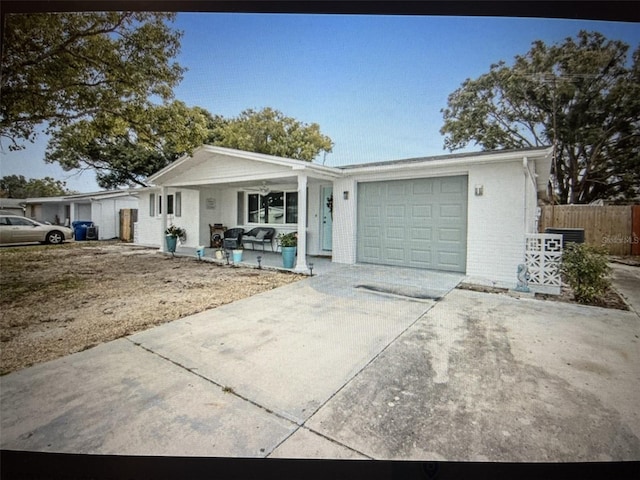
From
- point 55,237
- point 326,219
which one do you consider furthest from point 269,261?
point 55,237

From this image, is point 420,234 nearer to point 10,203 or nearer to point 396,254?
point 396,254

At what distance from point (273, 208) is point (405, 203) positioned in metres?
4.44

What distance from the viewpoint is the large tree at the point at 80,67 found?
2545mm

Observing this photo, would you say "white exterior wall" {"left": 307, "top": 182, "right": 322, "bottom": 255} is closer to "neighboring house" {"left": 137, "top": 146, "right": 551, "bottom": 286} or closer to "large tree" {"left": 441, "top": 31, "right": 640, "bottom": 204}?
"neighboring house" {"left": 137, "top": 146, "right": 551, "bottom": 286}

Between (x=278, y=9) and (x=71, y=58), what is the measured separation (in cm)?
360

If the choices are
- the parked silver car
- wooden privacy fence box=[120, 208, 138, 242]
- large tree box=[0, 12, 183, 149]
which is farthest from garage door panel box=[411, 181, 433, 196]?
wooden privacy fence box=[120, 208, 138, 242]

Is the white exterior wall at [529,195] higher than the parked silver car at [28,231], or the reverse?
the white exterior wall at [529,195]

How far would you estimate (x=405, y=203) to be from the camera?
683cm

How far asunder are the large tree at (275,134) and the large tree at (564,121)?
27.1ft

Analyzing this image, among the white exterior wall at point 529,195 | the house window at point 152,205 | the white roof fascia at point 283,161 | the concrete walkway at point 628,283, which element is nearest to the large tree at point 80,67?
the white roof fascia at point 283,161

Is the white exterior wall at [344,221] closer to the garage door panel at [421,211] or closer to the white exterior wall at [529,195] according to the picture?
the garage door panel at [421,211]

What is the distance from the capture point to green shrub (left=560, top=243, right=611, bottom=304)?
4.40 metres

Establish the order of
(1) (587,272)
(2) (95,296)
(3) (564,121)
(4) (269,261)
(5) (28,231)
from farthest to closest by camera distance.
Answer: (3) (564,121) → (5) (28,231) → (4) (269,261) → (2) (95,296) → (1) (587,272)

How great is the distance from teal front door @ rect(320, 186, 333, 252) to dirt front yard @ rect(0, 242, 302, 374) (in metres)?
2.57
